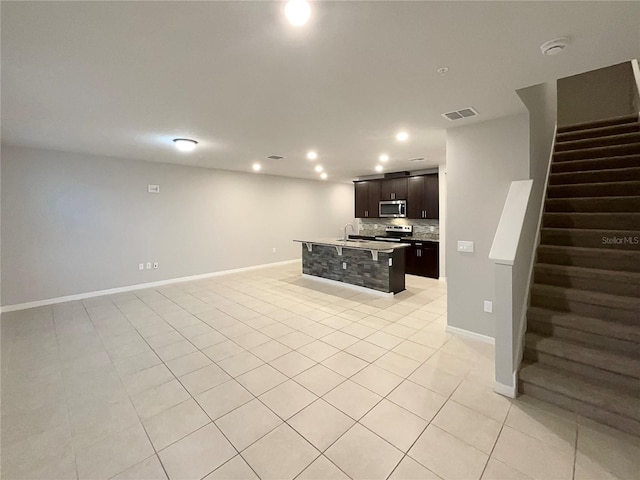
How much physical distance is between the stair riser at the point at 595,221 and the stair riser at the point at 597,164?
1.15 metres

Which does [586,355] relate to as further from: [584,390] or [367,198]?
[367,198]

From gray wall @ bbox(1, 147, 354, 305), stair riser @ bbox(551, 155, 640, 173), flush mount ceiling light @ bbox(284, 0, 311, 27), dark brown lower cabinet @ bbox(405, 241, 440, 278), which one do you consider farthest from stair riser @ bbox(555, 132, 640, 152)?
gray wall @ bbox(1, 147, 354, 305)

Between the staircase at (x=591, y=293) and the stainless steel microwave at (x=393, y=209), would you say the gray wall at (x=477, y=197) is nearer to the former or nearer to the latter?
the staircase at (x=591, y=293)

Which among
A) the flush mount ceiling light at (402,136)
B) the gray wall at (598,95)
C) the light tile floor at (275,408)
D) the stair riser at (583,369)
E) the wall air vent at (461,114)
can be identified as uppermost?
the gray wall at (598,95)

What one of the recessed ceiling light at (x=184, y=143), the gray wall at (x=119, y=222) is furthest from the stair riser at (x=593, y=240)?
the gray wall at (x=119, y=222)

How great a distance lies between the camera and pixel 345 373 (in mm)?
2623

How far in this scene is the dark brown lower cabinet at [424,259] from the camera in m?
6.22

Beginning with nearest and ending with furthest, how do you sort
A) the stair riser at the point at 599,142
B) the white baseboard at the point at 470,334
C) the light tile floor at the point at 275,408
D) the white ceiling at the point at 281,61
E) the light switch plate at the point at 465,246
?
the white ceiling at the point at 281,61 < the light tile floor at the point at 275,408 < the white baseboard at the point at 470,334 < the light switch plate at the point at 465,246 < the stair riser at the point at 599,142

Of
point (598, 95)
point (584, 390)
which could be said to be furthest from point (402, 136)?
point (598, 95)

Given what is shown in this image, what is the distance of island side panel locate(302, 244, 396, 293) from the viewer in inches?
197

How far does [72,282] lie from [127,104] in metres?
3.97

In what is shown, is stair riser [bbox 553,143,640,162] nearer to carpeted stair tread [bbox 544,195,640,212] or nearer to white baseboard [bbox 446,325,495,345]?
carpeted stair tread [bbox 544,195,640,212]

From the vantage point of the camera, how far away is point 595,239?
119 inches

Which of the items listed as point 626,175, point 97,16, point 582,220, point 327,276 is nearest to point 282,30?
point 97,16
